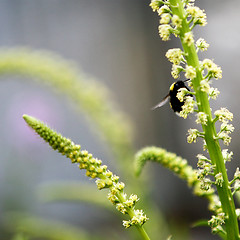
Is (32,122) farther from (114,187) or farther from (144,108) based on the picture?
(144,108)

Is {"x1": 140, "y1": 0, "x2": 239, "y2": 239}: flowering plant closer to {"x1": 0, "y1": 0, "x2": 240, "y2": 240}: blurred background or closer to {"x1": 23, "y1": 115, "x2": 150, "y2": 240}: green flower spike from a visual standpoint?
{"x1": 23, "y1": 115, "x2": 150, "y2": 240}: green flower spike

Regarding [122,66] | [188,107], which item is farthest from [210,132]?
[122,66]

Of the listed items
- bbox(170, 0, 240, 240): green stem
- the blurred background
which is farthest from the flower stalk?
the blurred background

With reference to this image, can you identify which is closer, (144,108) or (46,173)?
(46,173)

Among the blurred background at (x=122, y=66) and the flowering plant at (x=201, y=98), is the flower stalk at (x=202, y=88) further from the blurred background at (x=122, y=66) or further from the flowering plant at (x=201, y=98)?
the blurred background at (x=122, y=66)

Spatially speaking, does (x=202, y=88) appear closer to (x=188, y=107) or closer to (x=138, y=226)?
(x=188, y=107)

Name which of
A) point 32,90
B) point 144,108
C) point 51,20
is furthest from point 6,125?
point 144,108
